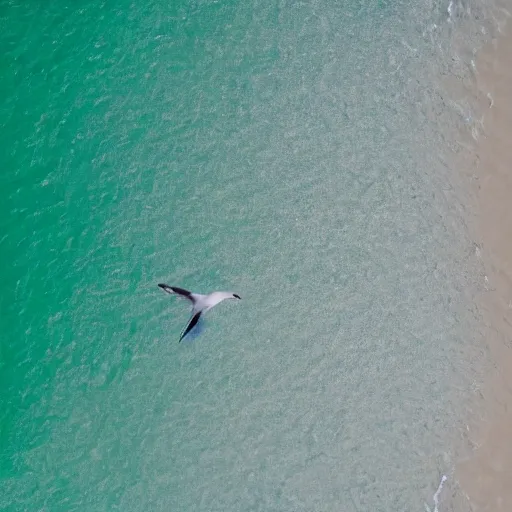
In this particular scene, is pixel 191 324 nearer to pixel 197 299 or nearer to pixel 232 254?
pixel 197 299

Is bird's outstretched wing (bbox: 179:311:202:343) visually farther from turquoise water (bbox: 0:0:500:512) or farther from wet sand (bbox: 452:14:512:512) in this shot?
wet sand (bbox: 452:14:512:512)

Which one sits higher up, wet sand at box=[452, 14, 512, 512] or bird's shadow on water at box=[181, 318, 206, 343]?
wet sand at box=[452, 14, 512, 512]

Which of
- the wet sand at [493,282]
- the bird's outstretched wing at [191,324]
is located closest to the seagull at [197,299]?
the bird's outstretched wing at [191,324]

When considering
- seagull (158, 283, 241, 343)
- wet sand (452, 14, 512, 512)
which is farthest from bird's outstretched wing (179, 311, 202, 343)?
wet sand (452, 14, 512, 512)

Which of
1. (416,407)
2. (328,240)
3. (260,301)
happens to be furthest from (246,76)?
(416,407)

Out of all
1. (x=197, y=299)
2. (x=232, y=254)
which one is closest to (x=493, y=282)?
(x=232, y=254)
